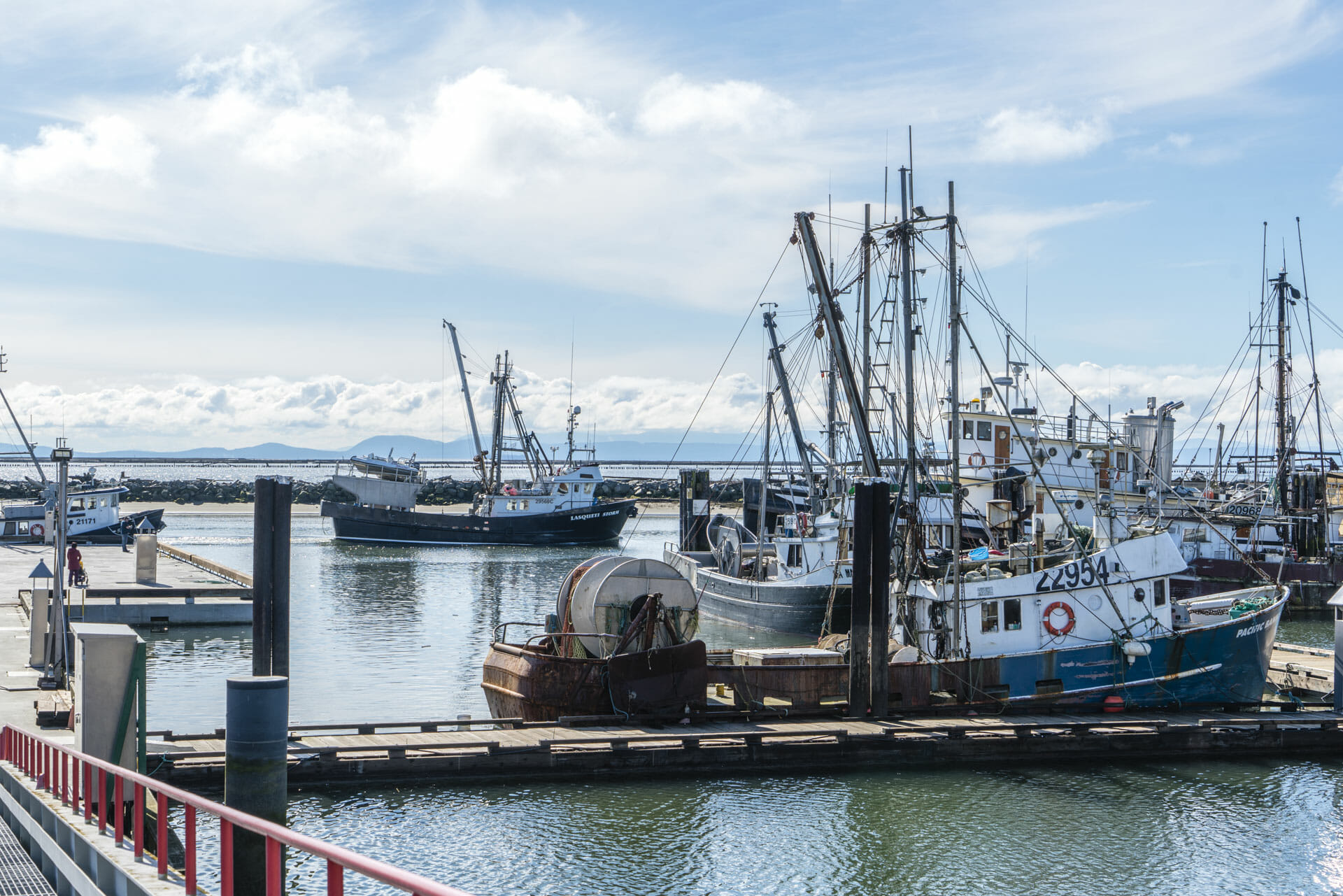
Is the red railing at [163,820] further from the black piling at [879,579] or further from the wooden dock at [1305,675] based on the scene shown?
the wooden dock at [1305,675]

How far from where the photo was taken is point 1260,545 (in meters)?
54.3

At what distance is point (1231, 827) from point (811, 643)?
2203 cm

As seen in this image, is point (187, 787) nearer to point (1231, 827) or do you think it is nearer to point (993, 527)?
point (1231, 827)

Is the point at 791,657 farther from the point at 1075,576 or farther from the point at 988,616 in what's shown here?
the point at 1075,576

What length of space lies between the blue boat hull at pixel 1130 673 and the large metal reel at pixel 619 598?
16.3 feet

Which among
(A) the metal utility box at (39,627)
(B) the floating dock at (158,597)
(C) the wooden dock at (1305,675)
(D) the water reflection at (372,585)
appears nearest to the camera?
(A) the metal utility box at (39,627)

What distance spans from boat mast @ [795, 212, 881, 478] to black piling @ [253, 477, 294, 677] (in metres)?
11.4

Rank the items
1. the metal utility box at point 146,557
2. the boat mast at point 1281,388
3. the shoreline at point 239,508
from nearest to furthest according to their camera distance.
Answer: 1. the metal utility box at point 146,557
2. the boat mast at point 1281,388
3. the shoreline at point 239,508

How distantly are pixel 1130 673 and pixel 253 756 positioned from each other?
62.0 feet

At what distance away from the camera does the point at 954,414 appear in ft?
80.0

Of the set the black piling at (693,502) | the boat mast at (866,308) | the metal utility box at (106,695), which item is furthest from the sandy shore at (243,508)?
the metal utility box at (106,695)

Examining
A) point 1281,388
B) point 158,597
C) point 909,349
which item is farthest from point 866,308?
point 1281,388

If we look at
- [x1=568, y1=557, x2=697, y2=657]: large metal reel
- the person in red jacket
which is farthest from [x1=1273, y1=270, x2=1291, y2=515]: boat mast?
the person in red jacket

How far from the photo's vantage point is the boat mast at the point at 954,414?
22.9 m
